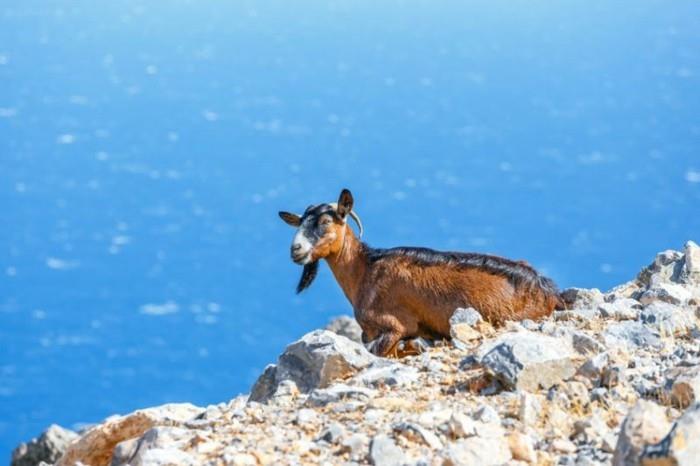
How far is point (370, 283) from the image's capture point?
49.0 ft

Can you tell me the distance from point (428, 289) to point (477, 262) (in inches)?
21.3

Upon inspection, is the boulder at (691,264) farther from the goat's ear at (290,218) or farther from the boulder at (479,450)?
the boulder at (479,450)

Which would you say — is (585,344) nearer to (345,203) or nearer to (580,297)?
(580,297)

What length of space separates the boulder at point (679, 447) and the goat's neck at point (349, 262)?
855 cm

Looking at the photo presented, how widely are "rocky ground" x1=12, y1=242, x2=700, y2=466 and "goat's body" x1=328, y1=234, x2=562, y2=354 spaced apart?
1590 mm

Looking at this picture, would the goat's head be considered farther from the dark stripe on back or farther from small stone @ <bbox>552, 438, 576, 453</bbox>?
small stone @ <bbox>552, 438, 576, 453</bbox>

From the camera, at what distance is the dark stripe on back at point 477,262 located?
13.9 metres

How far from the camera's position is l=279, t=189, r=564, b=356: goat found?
1380 cm

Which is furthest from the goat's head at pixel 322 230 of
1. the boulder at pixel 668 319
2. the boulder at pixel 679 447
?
the boulder at pixel 679 447

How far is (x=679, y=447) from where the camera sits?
668 cm

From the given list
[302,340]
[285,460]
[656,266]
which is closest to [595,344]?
[302,340]

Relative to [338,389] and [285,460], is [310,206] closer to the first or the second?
[338,389]

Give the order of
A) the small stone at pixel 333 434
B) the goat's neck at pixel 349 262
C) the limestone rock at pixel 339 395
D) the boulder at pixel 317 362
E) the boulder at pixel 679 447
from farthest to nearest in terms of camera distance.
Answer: the goat's neck at pixel 349 262 → the boulder at pixel 317 362 → the limestone rock at pixel 339 395 → the small stone at pixel 333 434 → the boulder at pixel 679 447

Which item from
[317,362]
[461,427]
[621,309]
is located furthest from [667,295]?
[461,427]
